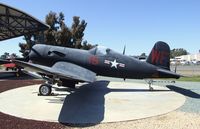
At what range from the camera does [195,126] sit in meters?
8.10

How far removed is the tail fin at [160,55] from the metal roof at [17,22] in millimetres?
18622

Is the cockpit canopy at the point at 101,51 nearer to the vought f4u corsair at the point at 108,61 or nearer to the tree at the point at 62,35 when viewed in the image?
the vought f4u corsair at the point at 108,61

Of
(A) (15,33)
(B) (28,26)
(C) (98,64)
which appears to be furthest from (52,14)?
(C) (98,64)

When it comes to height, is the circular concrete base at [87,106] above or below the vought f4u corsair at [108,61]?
below

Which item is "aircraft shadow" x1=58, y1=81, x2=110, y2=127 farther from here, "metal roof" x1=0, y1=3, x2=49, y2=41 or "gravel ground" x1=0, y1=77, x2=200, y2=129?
"metal roof" x1=0, y1=3, x2=49, y2=41

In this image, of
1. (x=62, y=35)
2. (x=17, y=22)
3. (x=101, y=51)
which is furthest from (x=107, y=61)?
(x=62, y=35)

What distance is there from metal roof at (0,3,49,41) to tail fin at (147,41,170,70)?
61.1 feet

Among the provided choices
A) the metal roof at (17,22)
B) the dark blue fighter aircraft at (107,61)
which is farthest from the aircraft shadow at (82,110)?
the metal roof at (17,22)

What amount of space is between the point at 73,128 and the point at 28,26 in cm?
3119

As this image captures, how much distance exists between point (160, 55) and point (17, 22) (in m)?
24.4

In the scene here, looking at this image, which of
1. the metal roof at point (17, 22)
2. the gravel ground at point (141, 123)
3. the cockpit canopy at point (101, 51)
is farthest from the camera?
the metal roof at point (17, 22)

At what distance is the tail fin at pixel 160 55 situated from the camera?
1559cm

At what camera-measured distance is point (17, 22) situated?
3412cm

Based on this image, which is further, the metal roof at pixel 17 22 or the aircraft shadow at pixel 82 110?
the metal roof at pixel 17 22
